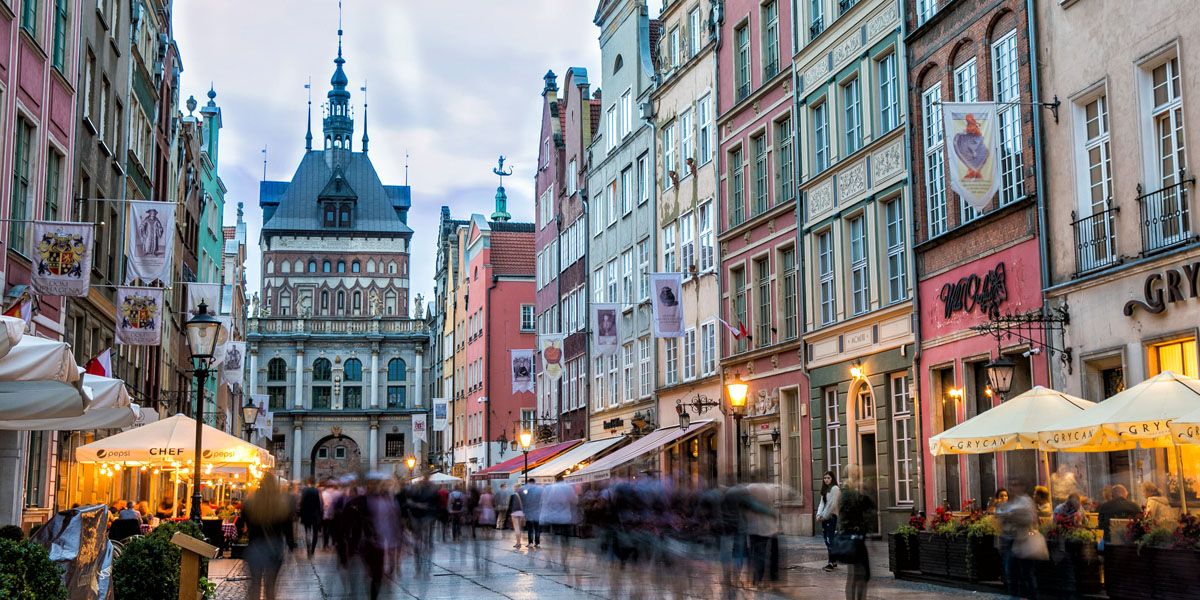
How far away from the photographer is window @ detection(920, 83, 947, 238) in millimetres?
25062

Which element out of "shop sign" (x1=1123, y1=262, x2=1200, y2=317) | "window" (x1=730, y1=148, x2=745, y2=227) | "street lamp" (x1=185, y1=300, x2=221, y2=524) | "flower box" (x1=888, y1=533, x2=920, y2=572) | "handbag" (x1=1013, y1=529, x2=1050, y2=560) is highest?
"window" (x1=730, y1=148, x2=745, y2=227)

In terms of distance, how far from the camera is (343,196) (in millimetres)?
117500

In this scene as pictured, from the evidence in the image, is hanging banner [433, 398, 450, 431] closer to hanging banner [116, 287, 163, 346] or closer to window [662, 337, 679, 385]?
window [662, 337, 679, 385]

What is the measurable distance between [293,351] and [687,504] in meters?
97.6

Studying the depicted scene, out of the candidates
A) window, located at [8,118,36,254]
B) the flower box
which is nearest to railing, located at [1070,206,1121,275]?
the flower box

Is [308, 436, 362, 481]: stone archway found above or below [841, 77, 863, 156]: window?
below

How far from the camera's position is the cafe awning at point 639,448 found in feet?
121

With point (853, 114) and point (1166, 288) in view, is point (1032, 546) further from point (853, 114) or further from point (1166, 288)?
point (853, 114)

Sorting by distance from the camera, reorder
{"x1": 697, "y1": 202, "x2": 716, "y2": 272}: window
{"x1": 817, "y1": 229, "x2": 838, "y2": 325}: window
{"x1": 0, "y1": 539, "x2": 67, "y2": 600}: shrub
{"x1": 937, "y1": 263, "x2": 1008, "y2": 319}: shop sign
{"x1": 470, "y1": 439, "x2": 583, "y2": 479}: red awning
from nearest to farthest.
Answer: {"x1": 0, "y1": 539, "x2": 67, "y2": 600}: shrub
{"x1": 937, "y1": 263, "x2": 1008, "y2": 319}: shop sign
{"x1": 817, "y1": 229, "x2": 838, "y2": 325}: window
{"x1": 697, "y1": 202, "x2": 716, "y2": 272}: window
{"x1": 470, "y1": 439, "x2": 583, "y2": 479}: red awning

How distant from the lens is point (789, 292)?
32.7 meters

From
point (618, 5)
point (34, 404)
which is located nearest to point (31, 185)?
point (34, 404)

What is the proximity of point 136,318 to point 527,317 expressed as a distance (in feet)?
152

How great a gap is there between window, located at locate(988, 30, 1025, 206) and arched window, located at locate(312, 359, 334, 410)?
9144 cm

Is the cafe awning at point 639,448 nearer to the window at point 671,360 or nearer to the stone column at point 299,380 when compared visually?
the window at point 671,360
